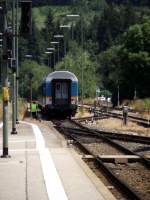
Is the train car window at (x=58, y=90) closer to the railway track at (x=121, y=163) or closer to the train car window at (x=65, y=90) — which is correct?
the train car window at (x=65, y=90)

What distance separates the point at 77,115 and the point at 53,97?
786 cm

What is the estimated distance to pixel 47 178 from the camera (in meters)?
14.5

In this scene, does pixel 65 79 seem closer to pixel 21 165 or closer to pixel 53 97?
pixel 53 97

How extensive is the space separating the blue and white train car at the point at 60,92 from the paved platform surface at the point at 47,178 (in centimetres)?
3262

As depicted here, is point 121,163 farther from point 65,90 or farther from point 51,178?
point 65,90

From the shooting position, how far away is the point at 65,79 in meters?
54.5

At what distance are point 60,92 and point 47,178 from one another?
4114 cm

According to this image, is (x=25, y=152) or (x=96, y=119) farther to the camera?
(x=96, y=119)

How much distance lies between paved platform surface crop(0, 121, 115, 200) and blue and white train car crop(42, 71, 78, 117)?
32.6 metres

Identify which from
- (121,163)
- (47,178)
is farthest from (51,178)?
(121,163)

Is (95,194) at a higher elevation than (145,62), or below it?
below

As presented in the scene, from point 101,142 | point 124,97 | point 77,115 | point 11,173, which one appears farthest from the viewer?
point 124,97

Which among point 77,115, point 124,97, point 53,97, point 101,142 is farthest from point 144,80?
point 101,142

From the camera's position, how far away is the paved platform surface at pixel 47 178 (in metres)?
12.1
